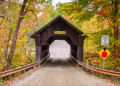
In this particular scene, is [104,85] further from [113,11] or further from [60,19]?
[60,19]

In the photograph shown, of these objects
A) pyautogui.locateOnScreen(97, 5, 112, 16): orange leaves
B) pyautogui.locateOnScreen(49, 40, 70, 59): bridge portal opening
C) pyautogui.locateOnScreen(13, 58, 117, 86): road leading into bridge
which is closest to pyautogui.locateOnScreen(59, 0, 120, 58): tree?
pyautogui.locateOnScreen(97, 5, 112, 16): orange leaves

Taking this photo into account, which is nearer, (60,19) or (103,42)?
(103,42)

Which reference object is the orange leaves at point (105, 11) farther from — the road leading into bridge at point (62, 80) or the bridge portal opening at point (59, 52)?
the bridge portal opening at point (59, 52)

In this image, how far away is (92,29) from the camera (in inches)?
758

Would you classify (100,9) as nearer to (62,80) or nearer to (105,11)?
(105,11)

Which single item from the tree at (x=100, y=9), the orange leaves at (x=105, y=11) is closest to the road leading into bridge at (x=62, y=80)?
the tree at (x=100, y=9)

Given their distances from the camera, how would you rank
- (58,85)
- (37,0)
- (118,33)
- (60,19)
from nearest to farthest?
(58,85), (118,33), (37,0), (60,19)

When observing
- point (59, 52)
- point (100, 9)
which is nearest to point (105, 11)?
point (100, 9)

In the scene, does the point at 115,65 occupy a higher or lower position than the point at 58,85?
higher

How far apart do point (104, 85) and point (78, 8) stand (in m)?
6.42

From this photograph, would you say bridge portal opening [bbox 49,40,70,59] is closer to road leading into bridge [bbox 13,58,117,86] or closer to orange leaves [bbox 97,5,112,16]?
road leading into bridge [bbox 13,58,117,86]

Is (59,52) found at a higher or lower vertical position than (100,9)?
lower

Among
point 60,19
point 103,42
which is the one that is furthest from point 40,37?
point 103,42

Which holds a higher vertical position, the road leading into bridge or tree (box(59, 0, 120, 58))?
tree (box(59, 0, 120, 58))
